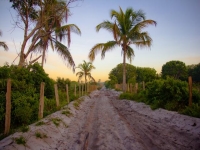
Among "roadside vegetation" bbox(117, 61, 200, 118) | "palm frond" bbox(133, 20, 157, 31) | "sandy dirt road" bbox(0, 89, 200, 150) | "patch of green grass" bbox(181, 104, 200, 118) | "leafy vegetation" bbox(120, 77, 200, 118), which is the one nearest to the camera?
"sandy dirt road" bbox(0, 89, 200, 150)

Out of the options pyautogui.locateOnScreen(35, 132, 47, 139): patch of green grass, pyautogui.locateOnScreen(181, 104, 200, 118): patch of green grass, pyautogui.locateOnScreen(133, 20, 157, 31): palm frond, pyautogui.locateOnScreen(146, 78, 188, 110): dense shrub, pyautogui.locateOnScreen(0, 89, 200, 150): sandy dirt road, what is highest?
pyautogui.locateOnScreen(133, 20, 157, 31): palm frond

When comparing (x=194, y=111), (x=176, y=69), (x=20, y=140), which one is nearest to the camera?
(x=20, y=140)

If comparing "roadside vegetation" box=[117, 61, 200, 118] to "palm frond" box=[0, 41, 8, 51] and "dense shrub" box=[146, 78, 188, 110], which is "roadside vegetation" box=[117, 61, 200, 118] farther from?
"palm frond" box=[0, 41, 8, 51]

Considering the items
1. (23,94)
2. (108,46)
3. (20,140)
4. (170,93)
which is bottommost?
(20,140)

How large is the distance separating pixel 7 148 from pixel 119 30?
14.7 meters

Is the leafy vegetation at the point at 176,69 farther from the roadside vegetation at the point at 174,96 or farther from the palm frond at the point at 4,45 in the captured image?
the palm frond at the point at 4,45

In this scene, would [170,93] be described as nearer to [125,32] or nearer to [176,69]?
[125,32]

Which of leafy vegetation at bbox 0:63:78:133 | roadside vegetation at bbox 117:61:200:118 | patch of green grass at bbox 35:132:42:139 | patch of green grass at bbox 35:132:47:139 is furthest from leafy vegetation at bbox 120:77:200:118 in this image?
leafy vegetation at bbox 0:63:78:133

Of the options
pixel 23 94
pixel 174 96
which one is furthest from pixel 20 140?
pixel 174 96

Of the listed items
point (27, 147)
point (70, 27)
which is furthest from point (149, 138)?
point (70, 27)

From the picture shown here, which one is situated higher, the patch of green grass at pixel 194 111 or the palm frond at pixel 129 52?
the palm frond at pixel 129 52

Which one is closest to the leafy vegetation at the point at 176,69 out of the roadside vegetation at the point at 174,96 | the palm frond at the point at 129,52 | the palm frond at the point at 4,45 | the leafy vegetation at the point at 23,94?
Result: the palm frond at the point at 129,52

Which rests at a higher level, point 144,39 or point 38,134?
point 144,39

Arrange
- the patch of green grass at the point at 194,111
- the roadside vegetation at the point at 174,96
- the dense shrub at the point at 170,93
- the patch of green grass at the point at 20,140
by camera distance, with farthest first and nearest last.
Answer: the dense shrub at the point at 170,93 → the roadside vegetation at the point at 174,96 → the patch of green grass at the point at 194,111 → the patch of green grass at the point at 20,140
